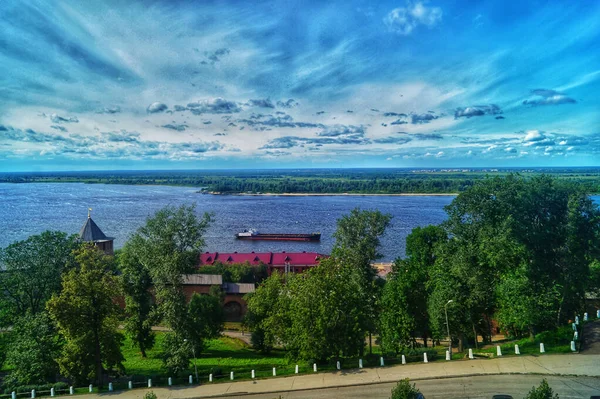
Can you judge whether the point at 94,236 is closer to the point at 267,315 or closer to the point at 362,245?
the point at 267,315

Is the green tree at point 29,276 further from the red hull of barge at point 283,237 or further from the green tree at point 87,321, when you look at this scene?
the red hull of barge at point 283,237

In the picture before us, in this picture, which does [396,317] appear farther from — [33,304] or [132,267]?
[33,304]

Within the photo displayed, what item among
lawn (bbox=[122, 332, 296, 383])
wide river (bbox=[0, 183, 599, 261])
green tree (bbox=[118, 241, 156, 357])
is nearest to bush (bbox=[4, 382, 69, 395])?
lawn (bbox=[122, 332, 296, 383])

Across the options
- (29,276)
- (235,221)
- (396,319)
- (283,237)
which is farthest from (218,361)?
(235,221)

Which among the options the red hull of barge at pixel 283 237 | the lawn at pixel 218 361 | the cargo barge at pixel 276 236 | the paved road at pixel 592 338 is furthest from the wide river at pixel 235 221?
the paved road at pixel 592 338

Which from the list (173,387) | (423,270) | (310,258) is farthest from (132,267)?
(310,258)

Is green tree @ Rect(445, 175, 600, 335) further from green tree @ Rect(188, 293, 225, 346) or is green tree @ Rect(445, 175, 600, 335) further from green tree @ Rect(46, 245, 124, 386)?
green tree @ Rect(46, 245, 124, 386)
